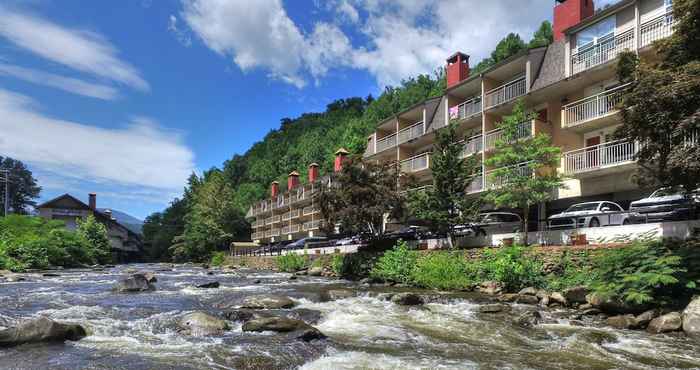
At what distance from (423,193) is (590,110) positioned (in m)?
10.1

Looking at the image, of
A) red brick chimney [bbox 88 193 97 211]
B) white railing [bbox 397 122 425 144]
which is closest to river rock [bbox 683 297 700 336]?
white railing [bbox 397 122 425 144]

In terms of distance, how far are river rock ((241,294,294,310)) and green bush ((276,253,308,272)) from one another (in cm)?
→ 2225

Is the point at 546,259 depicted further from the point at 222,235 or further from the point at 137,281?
the point at 222,235

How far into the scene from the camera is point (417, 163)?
123ft

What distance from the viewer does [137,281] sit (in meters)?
19.8

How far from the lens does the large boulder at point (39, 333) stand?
8.73 metres

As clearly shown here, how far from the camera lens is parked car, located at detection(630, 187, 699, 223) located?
A: 1600cm

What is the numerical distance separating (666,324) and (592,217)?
8984 millimetres

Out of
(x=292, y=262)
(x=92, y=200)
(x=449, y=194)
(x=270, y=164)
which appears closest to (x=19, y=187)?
(x=92, y=200)

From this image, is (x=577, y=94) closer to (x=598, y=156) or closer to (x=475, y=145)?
(x=598, y=156)

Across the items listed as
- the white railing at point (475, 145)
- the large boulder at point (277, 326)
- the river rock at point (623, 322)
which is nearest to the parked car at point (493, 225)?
the white railing at point (475, 145)

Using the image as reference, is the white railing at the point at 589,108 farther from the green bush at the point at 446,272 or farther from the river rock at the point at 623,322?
the river rock at the point at 623,322

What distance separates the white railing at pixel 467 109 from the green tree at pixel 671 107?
18407 mm

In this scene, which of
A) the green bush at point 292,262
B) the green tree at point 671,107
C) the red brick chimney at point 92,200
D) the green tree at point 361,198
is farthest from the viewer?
the red brick chimney at point 92,200
